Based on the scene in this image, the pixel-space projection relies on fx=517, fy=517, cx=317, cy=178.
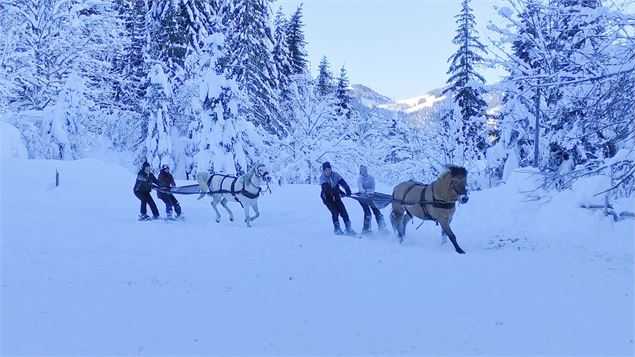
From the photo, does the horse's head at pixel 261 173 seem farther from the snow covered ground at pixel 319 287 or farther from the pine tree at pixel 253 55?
the pine tree at pixel 253 55

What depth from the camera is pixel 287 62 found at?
34906 millimetres

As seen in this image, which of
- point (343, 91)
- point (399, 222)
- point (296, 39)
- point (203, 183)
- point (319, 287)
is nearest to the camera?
point (319, 287)

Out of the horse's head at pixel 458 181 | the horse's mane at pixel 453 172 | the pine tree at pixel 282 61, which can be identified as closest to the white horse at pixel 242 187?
the horse's mane at pixel 453 172

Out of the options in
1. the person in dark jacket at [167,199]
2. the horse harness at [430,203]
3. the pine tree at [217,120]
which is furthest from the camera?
the pine tree at [217,120]

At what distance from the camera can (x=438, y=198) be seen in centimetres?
1019

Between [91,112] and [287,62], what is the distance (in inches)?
532

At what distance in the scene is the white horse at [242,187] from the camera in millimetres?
13896

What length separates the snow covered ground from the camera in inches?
188

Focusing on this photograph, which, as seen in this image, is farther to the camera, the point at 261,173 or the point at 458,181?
the point at 261,173

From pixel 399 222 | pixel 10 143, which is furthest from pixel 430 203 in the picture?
pixel 10 143

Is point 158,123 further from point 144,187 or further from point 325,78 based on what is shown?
point 325,78

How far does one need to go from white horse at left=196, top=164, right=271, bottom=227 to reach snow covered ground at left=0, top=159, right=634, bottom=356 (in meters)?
1.10

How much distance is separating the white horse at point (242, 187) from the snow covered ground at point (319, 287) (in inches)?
43.4

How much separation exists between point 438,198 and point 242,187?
19.3 feet
